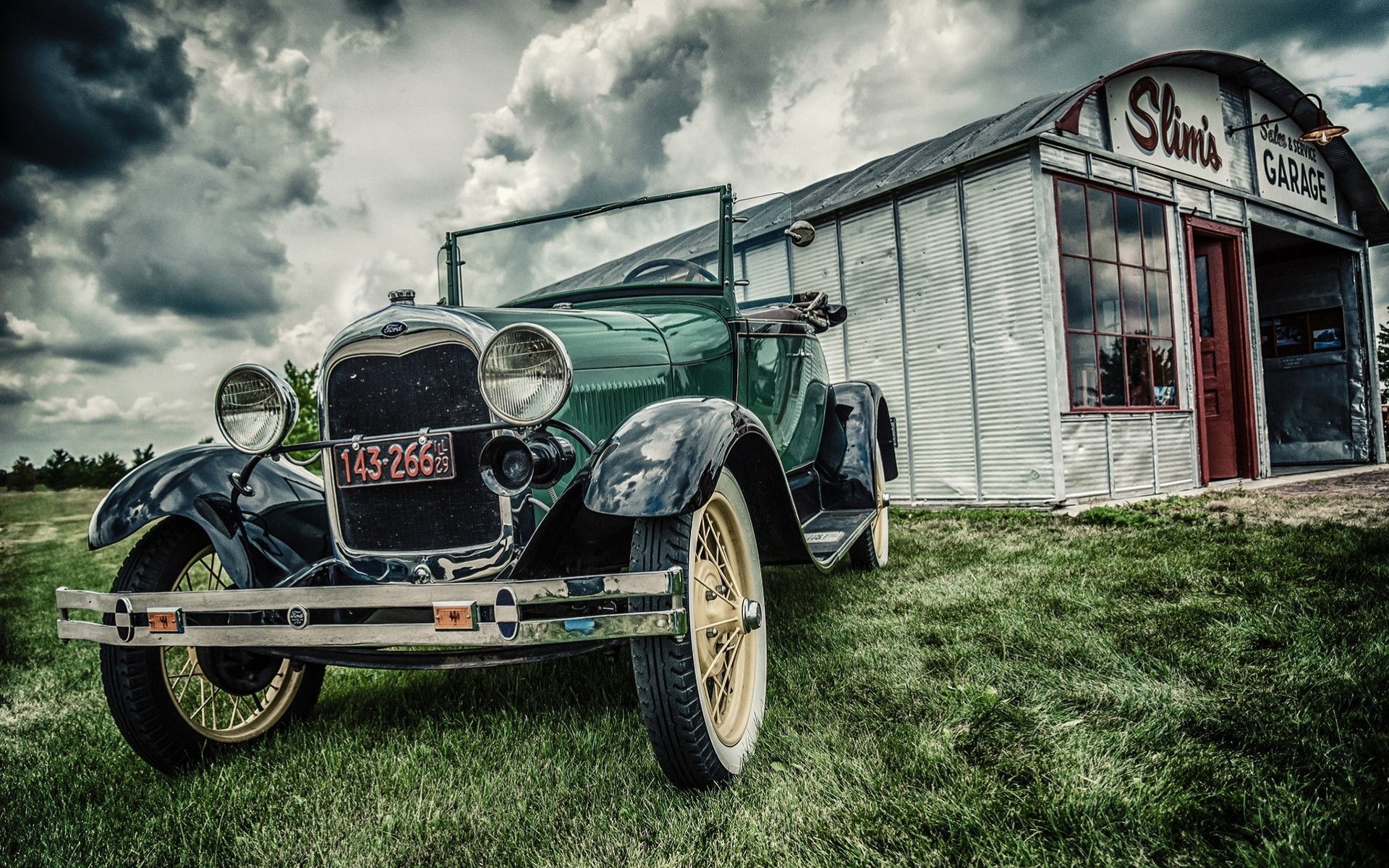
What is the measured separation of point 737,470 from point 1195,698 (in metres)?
1.42

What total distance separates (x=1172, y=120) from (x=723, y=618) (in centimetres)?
850

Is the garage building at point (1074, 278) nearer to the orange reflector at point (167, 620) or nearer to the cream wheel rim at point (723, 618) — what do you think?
the cream wheel rim at point (723, 618)

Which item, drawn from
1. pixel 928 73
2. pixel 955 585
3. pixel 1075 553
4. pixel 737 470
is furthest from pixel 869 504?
pixel 928 73

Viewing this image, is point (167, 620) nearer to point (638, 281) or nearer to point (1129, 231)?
point (638, 281)

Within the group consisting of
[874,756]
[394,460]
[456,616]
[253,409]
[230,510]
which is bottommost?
[874,756]

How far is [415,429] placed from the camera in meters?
2.36

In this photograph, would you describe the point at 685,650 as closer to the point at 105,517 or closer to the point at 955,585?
the point at 105,517

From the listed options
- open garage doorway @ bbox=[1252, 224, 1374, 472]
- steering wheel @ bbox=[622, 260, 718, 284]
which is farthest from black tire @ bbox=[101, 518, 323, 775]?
open garage doorway @ bbox=[1252, 224, 1374, 472]

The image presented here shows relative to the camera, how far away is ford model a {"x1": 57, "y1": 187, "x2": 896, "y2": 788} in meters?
1.86

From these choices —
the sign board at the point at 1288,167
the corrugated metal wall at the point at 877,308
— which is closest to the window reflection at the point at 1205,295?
the sign board at the point at 1288,167

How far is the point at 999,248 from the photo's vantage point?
7.16 meters

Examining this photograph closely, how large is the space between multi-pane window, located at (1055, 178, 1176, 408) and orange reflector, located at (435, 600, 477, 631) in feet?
21.2

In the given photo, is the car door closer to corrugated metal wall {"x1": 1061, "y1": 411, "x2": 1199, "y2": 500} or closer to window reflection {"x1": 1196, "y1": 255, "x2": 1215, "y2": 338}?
corrugated metal wall {"x1": 1061, "y1": 411, "x2": 1199, "y2": 500}

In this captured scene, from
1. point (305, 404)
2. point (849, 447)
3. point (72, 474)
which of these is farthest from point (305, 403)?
point (849, 447)
